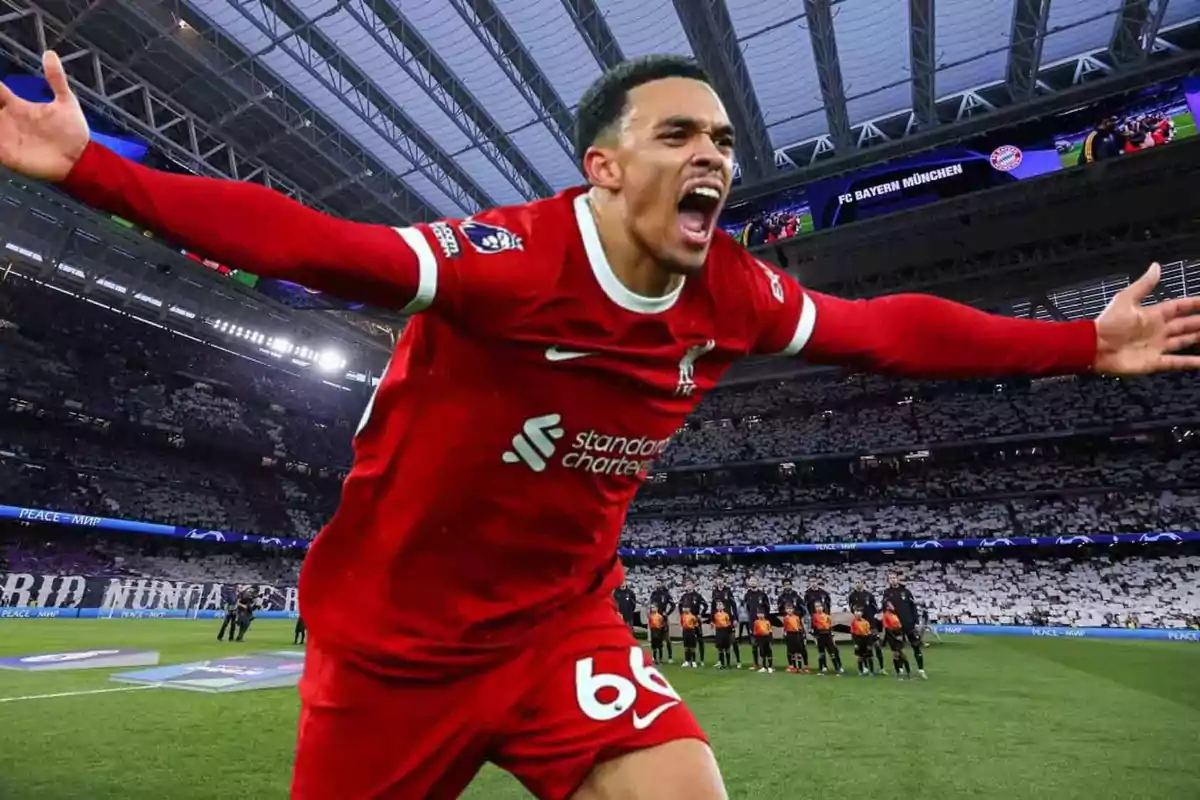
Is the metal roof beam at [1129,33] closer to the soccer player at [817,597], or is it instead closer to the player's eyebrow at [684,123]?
the soccer player at [817,597]

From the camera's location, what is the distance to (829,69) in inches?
748

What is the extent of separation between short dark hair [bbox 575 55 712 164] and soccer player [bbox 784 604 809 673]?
12.6 meters

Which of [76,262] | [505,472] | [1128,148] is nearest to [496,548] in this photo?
[505,472]

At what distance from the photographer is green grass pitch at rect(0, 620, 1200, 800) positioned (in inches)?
193

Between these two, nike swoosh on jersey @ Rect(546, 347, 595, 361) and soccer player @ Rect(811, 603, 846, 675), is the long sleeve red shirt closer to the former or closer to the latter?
nike swoosh on jersey @ Rect(546, 347, 595, 361)

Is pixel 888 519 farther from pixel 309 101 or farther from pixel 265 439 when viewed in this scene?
pixel 265 439

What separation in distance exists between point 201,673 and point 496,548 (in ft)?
34.2

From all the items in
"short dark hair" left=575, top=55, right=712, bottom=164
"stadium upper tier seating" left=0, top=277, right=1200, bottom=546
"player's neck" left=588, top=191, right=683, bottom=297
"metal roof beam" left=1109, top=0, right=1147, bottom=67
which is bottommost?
"player's neck" left=588, top=191, right=683, bottom=297

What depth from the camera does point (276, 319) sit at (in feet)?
122

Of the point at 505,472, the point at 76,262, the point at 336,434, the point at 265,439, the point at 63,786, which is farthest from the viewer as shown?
the point at 336,434

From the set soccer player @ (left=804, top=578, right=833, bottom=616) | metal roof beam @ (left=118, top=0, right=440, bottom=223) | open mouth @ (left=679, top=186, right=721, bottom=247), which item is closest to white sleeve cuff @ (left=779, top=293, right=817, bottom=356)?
open mouth @ (left=679, top=186, right=721, bottom=247)

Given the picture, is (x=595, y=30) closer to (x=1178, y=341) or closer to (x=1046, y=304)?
(x=1178, y=341)

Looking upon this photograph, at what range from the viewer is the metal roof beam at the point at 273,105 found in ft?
59.3

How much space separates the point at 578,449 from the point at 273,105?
80.0 ft
